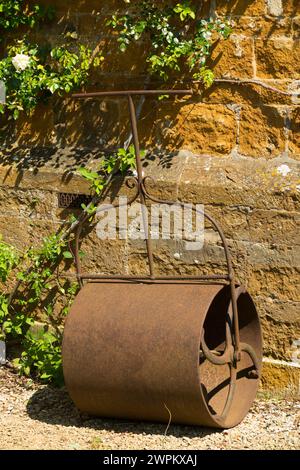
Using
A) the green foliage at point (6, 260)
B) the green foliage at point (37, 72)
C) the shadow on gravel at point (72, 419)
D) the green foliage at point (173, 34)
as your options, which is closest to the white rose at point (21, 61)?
the green foliage at point (37, 72)

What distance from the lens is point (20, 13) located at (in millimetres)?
5555

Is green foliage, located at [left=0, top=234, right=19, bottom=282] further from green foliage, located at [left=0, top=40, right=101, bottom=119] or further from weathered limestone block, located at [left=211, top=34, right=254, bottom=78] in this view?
weathered limestone block, located at [left=211, top=34, right=254, bottom=78]

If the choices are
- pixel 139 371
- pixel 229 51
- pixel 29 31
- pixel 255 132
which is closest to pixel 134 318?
pixel 139 371

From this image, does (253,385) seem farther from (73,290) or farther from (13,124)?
(13,124)

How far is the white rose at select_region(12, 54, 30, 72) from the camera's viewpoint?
5.38m

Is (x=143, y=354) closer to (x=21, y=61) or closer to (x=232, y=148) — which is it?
(x=232, y=148)

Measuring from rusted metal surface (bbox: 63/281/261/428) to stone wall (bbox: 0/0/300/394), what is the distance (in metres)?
0.28

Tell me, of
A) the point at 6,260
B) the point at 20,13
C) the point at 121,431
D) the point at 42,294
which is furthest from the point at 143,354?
the point at 20,13

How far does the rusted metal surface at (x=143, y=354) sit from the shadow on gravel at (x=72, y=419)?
76 mm

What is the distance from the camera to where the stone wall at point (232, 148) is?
16.2 ft

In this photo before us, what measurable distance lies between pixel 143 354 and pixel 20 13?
2246 mm

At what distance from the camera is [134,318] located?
4637 millimetres

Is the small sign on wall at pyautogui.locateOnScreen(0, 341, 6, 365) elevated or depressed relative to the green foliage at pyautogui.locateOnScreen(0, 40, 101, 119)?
depressed

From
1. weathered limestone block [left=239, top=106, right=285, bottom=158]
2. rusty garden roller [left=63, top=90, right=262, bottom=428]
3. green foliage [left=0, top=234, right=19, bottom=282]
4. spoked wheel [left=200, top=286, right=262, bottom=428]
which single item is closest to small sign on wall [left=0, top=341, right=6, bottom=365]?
green foliage [left=0, top=234, right=19, bottom=282]
